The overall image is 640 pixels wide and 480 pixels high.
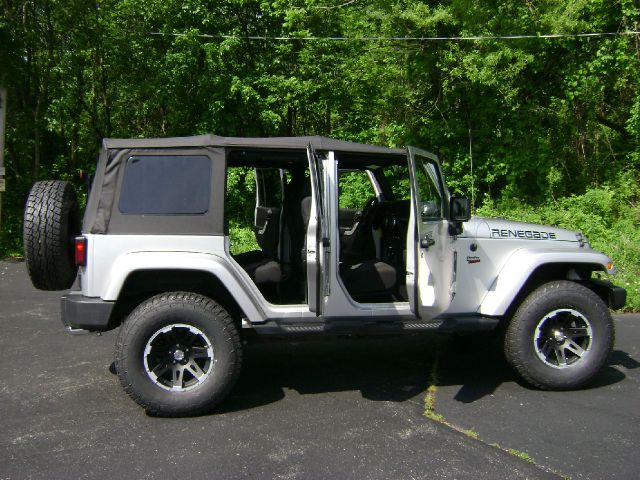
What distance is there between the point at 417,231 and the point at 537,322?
1331mm

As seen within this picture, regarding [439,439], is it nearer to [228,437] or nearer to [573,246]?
[228,437]

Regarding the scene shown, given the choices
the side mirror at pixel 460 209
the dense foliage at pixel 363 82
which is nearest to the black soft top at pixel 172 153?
the side mirror at pixel 460 209

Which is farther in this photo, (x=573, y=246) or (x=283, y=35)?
(x=283, y=35)

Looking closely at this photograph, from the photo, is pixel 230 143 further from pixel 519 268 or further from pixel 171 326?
pixel 519 268

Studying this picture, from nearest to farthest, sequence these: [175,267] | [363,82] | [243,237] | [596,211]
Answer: [175,267] → [243,237] → [596,211] → [363,82]

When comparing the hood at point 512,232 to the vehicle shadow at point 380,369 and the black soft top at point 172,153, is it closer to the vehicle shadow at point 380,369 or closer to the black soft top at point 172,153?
the vehicle shadow at point 380,369

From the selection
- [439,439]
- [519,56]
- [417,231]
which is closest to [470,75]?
[519,56]

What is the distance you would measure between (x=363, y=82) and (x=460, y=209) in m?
11.8

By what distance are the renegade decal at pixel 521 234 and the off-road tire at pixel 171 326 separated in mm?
2329

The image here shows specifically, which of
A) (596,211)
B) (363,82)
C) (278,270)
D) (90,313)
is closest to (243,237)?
(278,270)

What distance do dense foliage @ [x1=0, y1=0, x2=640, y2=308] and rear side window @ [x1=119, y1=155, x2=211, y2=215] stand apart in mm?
Answer: 10130

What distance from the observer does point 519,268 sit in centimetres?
483

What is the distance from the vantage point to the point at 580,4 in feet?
42.3

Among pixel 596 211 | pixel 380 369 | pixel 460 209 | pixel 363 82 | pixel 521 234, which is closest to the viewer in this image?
pixel 460 209
